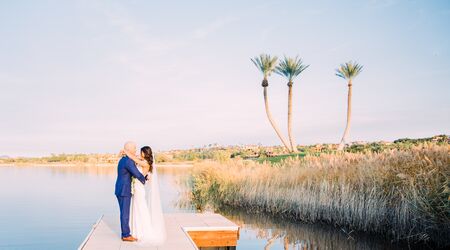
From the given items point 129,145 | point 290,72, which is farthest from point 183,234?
point 290,72

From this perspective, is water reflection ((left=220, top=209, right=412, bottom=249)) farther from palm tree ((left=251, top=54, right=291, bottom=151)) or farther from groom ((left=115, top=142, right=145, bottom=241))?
palm tree ((left=251, top=54, right=291, bottom=151))

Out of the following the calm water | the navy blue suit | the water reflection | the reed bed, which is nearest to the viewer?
the navy blue suit

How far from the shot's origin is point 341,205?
13.9 meters

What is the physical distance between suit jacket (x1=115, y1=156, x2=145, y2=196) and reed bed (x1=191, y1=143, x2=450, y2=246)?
6.66 meters

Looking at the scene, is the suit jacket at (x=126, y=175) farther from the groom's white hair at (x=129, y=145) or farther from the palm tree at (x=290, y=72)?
the palm tree at (x=290, y=72)

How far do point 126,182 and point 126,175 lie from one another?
0.12 m

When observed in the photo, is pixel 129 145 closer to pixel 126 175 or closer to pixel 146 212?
pixel 126 175

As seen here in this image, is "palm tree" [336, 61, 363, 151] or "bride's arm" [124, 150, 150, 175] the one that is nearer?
"bride's arm" [124, 150, 150, 175]

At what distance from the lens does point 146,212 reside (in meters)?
8.76

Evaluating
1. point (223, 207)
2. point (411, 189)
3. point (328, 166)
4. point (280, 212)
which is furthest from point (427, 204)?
point (223, 207)

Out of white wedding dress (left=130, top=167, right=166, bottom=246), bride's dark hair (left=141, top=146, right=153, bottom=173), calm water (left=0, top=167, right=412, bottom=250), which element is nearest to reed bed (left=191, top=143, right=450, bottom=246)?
calm water (left=0, top=167, right=412, bottom=250)

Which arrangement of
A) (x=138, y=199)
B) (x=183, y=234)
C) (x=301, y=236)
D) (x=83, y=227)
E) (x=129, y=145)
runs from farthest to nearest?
(x=83, y=227)
(x=301, y=236)
(x=183, y=234)
(x=138, y=199)
(x=129, y=145)

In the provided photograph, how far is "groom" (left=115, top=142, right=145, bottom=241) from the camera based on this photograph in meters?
8.39

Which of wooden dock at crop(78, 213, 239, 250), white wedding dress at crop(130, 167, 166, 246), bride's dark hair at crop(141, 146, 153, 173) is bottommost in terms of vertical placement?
wooden dock at crop(78, 213, 239, 250)
